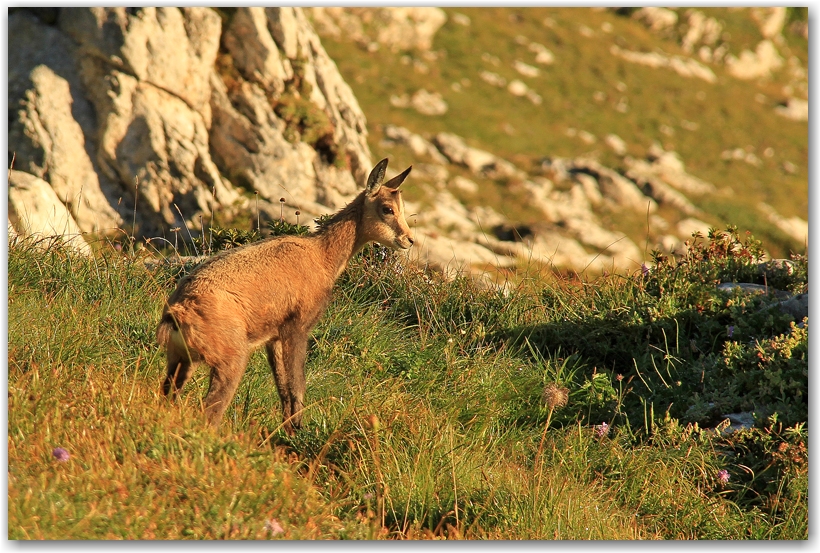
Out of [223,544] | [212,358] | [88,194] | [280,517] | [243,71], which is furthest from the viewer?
[243,71]

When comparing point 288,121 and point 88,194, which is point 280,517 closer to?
point 88,194

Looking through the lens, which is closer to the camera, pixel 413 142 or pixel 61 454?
pixel 61 454

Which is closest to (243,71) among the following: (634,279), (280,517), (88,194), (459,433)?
(88,194)

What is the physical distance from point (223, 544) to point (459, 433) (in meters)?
2.36

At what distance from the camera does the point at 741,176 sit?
4116 cm

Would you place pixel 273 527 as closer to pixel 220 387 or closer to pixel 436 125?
pixel 220 387

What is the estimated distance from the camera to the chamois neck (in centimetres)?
681

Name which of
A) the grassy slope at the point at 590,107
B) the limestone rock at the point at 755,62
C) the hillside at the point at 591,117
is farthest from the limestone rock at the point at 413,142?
the limestone rock at the point at 755,62

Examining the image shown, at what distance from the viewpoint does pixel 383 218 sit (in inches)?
274

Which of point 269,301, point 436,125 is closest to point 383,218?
point 269,301

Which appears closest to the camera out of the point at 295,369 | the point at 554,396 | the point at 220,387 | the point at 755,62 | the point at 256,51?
the point at 220,387

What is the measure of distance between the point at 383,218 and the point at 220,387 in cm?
221

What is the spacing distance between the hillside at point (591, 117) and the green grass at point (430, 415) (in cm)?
1693

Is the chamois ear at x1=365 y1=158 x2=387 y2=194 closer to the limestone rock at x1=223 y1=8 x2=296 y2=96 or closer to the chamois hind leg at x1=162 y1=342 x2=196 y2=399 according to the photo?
the chamois hind leg at x1=162 y1=342 x2=196 y2=399
